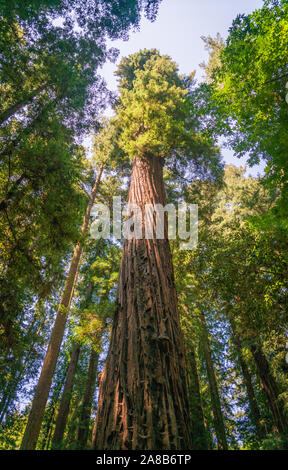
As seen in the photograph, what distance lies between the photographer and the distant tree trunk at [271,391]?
6525 mm

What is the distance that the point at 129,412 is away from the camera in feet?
6.29

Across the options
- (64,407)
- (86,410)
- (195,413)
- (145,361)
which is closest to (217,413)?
(195,413)

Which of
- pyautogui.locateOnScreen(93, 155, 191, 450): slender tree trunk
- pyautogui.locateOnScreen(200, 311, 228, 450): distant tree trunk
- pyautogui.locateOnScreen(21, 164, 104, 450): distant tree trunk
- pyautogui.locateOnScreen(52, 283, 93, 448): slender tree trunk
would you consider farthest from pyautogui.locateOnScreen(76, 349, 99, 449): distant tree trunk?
pyautogui.locateOnScreen(93, 155, 191, 450): slender tree trunk

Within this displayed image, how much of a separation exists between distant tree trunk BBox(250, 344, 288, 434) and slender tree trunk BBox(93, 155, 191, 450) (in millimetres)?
6172

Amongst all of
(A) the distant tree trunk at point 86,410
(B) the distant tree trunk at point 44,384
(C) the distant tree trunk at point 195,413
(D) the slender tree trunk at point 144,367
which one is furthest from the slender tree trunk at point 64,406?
(D) the slender tree trunk at point 144,367

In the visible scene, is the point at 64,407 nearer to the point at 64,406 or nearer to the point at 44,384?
the point at 64,406

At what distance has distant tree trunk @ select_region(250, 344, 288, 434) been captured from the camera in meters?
6.53

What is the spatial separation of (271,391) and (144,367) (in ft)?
24.0

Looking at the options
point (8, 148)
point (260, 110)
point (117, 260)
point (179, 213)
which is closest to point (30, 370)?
point (117, 260)

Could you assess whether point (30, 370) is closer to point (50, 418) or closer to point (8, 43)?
point (50, 418)

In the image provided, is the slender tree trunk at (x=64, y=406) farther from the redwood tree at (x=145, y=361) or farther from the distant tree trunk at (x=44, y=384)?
the redwood tree at (x=145, y=361)

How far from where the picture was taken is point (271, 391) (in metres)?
7.05

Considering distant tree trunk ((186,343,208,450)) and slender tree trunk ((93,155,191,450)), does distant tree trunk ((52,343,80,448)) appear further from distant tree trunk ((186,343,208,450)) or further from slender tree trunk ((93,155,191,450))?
slender tree trunk ((93,155,191,450))

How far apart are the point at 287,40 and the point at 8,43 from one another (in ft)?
15.6
